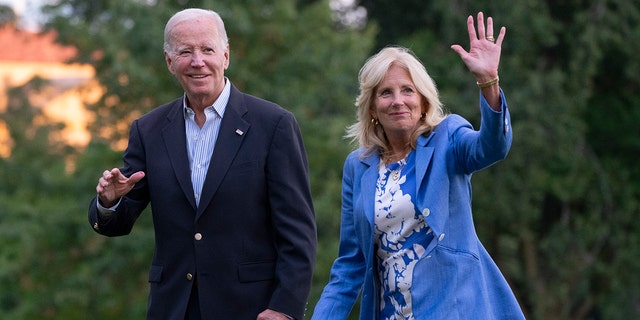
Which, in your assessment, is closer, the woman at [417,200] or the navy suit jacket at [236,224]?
the woman at [417,200]

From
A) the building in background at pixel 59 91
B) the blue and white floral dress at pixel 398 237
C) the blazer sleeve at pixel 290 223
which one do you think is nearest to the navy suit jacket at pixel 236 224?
the blazer sleeve at pixel 290 223

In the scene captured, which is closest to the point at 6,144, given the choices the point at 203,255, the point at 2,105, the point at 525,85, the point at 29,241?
the point at 2,105

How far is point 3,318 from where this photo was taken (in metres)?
14.7

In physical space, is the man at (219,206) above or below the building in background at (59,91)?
below

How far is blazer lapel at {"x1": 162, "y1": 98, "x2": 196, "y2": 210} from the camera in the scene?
181 inches

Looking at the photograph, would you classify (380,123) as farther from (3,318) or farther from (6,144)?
(6,144)

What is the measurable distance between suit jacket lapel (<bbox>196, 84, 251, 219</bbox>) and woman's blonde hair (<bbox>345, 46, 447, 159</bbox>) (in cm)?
47

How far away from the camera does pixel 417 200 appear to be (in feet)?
14.2

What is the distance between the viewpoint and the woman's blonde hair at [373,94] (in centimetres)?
450

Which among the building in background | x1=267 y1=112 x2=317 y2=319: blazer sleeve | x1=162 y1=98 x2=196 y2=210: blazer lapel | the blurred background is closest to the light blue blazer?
x1=267 y1=112 x2=317 y2=319: blazer sleeve

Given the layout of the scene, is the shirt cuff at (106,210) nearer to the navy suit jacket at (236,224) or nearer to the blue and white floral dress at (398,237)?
the navy suit jacket at (236,224)

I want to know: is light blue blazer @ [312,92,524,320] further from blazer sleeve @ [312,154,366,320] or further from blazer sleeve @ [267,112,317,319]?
blazer sleeve @ [267,112,317,319]

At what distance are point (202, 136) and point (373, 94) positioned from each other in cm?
72

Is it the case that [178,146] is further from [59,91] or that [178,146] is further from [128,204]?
[59,91]
